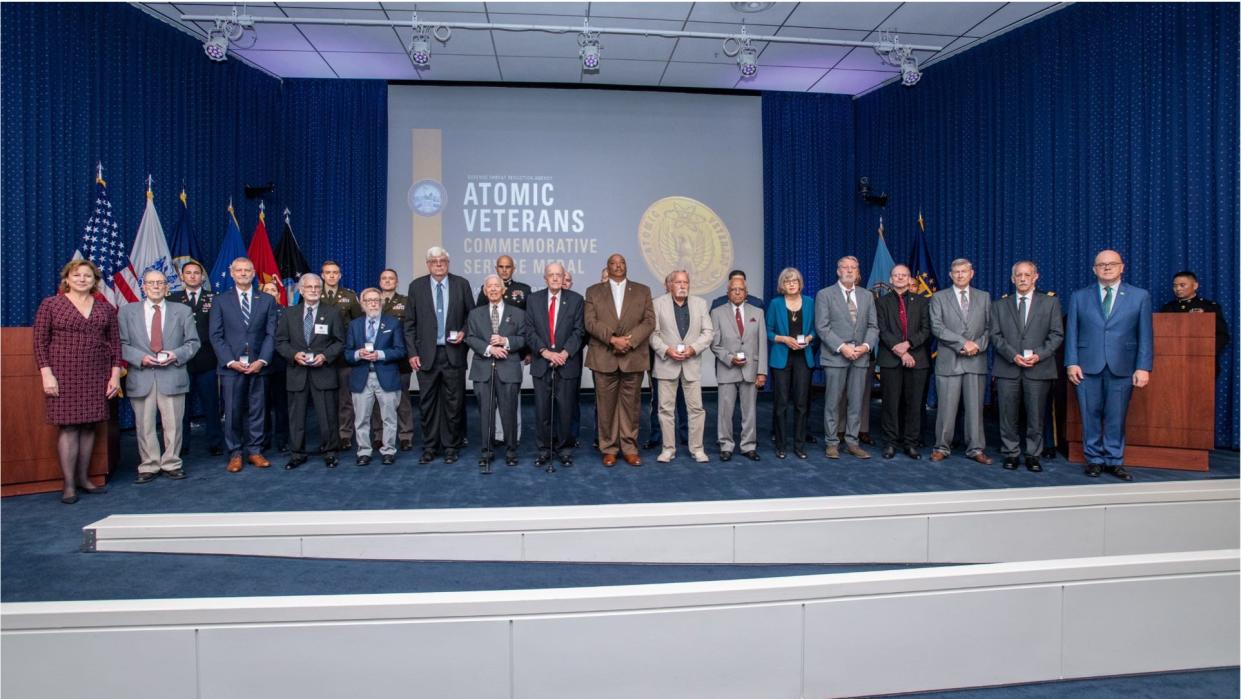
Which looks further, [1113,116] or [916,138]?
[916,138]

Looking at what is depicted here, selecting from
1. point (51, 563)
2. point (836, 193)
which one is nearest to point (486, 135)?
point (836, 193)

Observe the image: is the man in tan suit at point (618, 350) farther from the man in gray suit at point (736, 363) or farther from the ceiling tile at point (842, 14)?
the ceiling tile at point (842, 14)

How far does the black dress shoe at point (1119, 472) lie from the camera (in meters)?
4.21

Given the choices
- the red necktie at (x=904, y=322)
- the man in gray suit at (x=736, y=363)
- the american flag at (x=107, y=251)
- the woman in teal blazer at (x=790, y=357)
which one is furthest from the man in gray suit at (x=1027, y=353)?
the american flag at (x=107, y=251)

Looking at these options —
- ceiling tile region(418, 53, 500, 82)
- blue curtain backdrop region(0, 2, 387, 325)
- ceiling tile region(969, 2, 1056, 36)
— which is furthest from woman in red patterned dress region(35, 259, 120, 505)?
ceiling tile region(969, 2, 1056, 36)

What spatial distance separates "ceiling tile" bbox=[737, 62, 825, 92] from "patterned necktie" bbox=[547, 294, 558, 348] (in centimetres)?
425

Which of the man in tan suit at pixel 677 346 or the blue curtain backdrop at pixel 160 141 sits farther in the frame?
the blue curtain backdrop at pixel 160 141

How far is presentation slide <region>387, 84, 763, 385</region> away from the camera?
7707 mm

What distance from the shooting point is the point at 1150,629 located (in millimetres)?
1944

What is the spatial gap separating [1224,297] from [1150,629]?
4547 mm

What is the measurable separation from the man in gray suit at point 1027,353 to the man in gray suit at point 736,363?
5.45 feet

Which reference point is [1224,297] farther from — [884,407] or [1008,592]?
[1008,592]

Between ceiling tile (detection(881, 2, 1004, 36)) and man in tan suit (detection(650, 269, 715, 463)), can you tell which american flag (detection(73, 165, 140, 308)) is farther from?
ceiling tile (detection(881, 2, 1004, 36))

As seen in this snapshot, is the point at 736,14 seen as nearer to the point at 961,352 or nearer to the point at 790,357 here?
the point at 790,357
